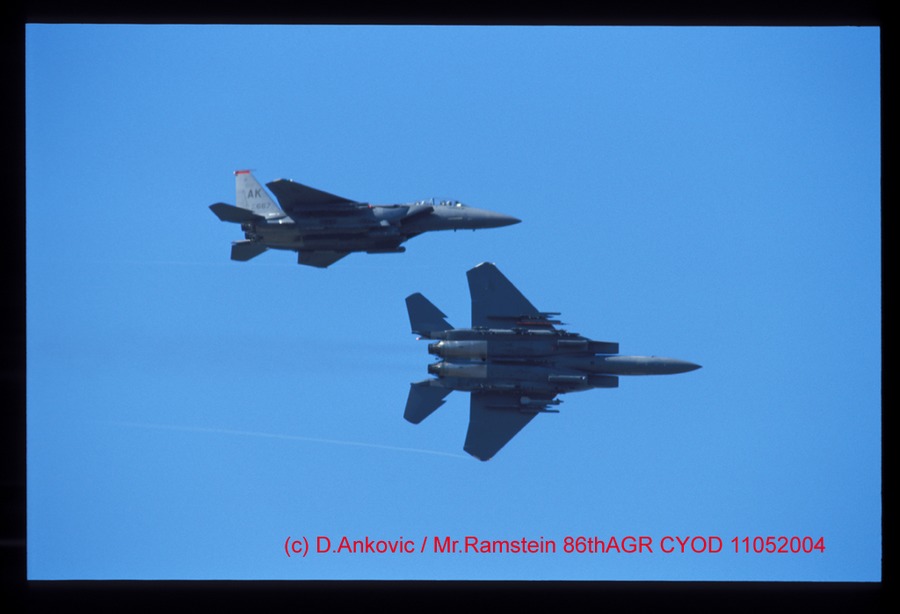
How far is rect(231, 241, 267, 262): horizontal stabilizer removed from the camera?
19.9 metres

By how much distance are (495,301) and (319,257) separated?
310 centimetres

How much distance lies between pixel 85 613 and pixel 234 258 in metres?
6.16

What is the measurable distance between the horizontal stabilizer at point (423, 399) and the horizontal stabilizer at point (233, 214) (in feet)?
12.7

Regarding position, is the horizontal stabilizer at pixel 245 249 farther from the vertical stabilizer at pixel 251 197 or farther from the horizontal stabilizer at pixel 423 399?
the horizontal stabilizer at pixel 423 399

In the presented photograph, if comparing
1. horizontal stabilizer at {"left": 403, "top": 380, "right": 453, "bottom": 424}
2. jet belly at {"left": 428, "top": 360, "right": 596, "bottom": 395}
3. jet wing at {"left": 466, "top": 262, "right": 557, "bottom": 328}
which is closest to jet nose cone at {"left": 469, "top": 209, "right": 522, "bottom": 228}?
jet wing at {"left": 466, "top": 262, "right": 557, "bottom": 328}

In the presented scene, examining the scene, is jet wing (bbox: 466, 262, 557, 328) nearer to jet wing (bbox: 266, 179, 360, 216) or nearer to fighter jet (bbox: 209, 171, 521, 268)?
fighter jet (bbox: 209, 171, 521, 268)

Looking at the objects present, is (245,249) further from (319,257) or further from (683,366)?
(683,366)

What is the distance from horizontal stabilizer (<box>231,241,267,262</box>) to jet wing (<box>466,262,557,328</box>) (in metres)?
3.66

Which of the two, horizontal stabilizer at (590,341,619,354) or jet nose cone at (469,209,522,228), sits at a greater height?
jet nose cone at (469,209,522,228)

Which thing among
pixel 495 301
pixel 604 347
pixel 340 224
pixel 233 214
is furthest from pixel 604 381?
pixel 233 214

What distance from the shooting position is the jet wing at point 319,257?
66.0 ft
